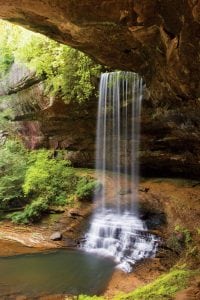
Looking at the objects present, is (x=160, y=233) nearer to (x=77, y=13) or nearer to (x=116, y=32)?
(x=116, y=32)

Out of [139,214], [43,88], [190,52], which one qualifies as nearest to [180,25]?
[190,52]

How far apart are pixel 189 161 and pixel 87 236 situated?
4.32 meters

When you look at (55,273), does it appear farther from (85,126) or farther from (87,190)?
(85,126)

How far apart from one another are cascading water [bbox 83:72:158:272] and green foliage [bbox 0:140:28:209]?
3.08 metres

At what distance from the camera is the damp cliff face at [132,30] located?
5.38 metres

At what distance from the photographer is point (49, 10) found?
5641mm

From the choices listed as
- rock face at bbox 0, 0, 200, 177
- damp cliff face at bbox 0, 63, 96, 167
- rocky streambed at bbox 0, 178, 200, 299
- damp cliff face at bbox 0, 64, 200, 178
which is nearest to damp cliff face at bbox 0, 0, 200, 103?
rock face at bbox 0, 0, 200, 177

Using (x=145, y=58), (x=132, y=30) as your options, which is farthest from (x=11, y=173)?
(x=132, y=30)

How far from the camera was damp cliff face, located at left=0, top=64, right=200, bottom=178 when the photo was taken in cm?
1048

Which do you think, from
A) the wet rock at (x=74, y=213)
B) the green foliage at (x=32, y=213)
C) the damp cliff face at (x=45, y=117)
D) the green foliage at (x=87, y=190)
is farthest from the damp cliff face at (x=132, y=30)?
the green foliage at (x=32, y=213)

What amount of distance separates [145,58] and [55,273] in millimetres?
5542

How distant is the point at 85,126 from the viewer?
13.7 meters

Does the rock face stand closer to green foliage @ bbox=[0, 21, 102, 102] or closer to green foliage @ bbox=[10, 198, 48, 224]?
green foliage @ bbox=[0, 21, 102, 102]

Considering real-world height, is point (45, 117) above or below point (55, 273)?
above
